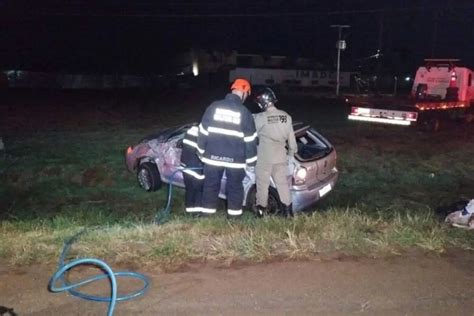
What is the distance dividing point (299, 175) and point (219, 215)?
152 cm

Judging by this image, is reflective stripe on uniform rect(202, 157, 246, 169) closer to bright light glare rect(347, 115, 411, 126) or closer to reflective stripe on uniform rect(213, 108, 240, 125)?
reflective stripe on uniform rect(213, 108, 240, 125)

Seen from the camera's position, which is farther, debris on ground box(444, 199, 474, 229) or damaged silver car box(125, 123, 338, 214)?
damaged silver car box(125, 123, 338, 214)

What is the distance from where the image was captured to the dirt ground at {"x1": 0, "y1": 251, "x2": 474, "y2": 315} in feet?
12.0

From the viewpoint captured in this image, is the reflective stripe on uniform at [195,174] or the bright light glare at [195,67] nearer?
the reflective stripe on uniform at [195,174]

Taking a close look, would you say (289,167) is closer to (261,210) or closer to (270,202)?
(270,202)

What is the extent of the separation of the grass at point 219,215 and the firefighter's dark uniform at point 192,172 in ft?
1.47

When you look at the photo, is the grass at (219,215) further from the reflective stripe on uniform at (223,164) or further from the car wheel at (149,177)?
the reflective stripe on uniform at (223,164)

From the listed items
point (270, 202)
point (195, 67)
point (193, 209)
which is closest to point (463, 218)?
point (270, 202)

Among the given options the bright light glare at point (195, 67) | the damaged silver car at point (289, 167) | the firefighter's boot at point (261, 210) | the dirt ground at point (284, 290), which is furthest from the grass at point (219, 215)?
the bright light glare at point (195, 67)

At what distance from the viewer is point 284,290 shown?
3930 mm

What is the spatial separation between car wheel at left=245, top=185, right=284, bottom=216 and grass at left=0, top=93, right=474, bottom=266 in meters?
0.63

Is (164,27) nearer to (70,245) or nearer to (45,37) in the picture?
(45,37)

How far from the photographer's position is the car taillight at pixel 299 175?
25.6 ft

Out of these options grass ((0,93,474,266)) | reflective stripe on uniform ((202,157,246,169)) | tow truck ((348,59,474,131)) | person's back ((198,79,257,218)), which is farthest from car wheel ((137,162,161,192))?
tow truck ((348,59,474,131))
